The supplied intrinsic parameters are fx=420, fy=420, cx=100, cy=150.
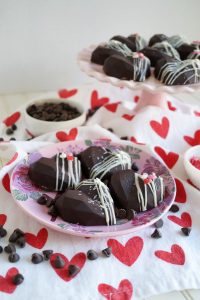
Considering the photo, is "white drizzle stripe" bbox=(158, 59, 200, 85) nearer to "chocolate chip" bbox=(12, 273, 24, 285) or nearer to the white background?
the white background

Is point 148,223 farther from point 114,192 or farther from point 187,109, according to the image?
point 187,109

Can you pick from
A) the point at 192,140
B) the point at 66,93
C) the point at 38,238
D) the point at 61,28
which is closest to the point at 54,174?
the point at 38,238

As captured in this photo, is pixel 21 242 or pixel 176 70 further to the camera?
pixel 176 70

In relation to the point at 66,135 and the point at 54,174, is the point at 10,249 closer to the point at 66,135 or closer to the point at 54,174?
the point at 54,174

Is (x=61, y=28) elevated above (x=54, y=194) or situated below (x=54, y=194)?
above

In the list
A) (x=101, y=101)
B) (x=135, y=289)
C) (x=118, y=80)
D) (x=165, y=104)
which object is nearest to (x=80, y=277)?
(x=135, y=289)
